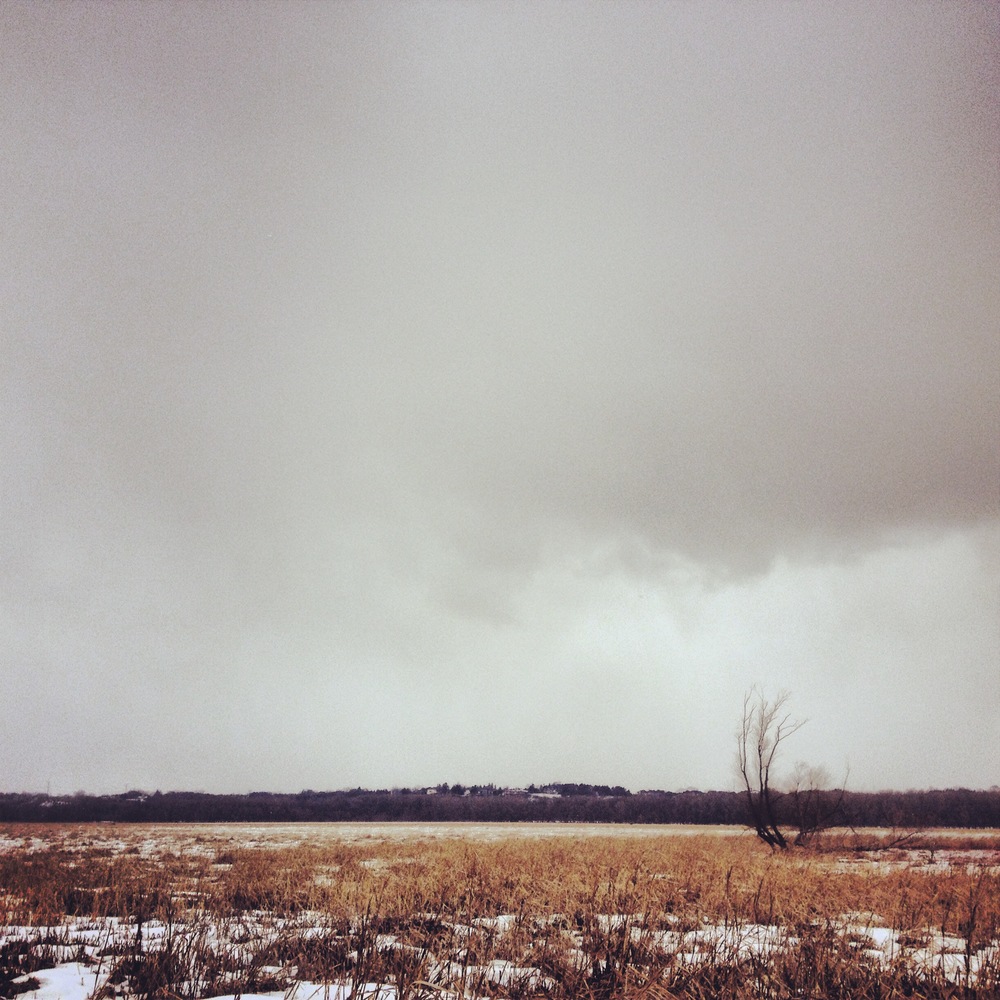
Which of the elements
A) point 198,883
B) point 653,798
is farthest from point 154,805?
point 198,883

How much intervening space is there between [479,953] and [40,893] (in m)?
9.81


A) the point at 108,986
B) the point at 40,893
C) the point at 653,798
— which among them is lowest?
the point at 653,798

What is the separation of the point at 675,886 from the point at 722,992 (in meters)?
6.79

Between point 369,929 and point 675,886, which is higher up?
point 369,929

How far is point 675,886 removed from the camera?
1074 cm

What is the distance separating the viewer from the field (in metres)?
5.28

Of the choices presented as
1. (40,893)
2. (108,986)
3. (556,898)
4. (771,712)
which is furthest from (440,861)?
(771,712)

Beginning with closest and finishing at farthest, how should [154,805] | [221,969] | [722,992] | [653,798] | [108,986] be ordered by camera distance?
[722,992] < [108,986] < [221,969] < [154,805] < [653,798]

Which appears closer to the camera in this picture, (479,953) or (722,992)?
(722,992)

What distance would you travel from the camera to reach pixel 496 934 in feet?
23.9

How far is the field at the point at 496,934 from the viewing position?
528cm

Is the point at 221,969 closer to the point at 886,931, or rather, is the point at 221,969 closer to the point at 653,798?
the point at 886,931

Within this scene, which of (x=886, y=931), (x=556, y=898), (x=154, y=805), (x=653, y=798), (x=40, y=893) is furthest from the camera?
(x=653, y=798)

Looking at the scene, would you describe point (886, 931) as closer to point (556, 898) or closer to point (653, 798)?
point (556, 898)
